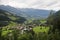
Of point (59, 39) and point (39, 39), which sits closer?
point (59, 39)

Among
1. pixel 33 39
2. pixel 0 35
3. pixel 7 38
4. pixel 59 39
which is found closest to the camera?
pixel 59 39

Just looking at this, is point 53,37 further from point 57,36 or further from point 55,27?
point 55,27

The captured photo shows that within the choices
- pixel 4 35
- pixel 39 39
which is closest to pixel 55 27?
pixel 39 39

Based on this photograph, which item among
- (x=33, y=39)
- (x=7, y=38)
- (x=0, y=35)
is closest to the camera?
(x=33, y=39)

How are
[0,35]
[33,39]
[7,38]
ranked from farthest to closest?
1. [0,35]
2. [7,38]
3. [33,39]

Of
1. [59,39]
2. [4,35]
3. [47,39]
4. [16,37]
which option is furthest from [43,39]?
[4,35]

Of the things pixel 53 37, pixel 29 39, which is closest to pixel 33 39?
pixel 29 39

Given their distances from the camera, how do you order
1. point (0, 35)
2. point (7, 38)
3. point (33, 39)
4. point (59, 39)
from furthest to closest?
point (0, 35) < point (7, 38) < point (33, 39) < point (59, 39)

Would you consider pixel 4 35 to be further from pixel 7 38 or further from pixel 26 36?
pixel 26 36

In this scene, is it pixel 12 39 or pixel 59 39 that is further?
pixel 12 39
